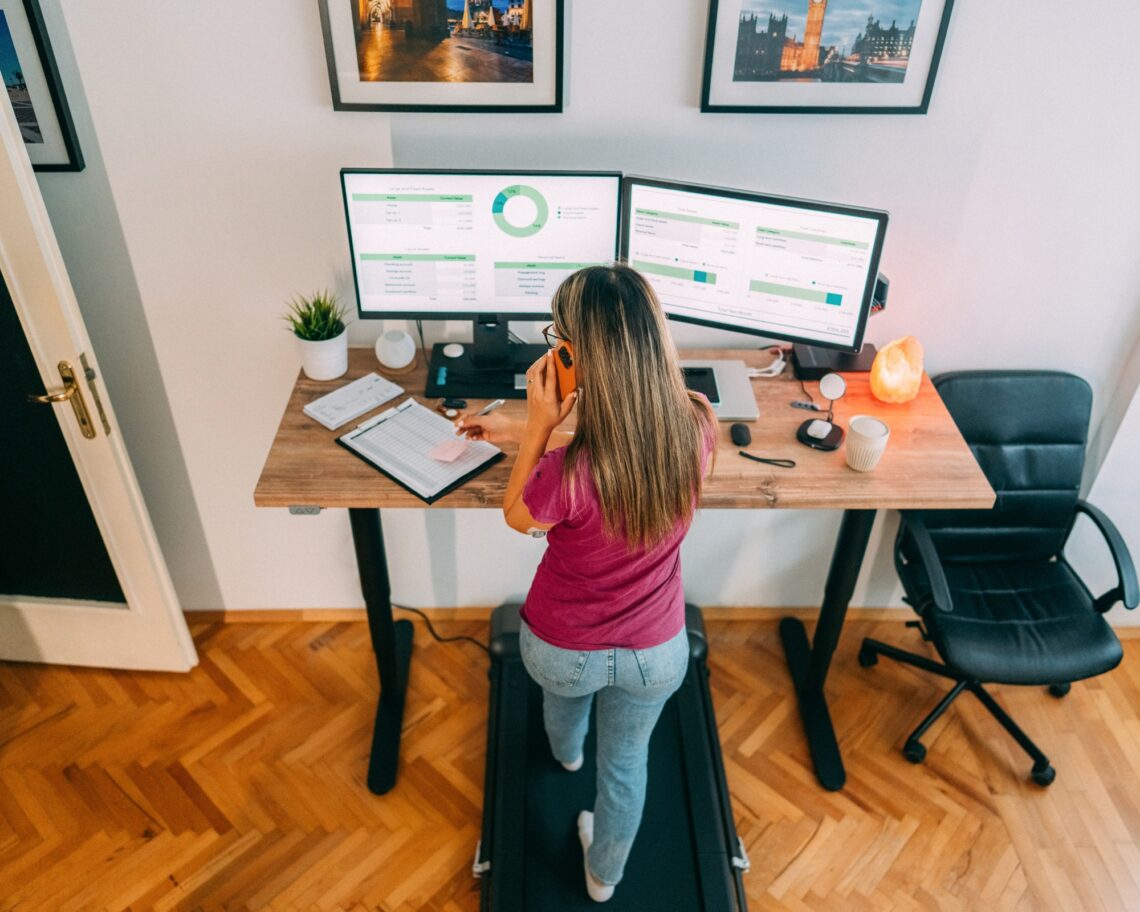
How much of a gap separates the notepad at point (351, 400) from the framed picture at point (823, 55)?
3.30ft

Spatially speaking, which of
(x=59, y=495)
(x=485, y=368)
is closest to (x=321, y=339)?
(x=485, y=368)

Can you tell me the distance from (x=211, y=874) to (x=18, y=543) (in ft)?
3.53

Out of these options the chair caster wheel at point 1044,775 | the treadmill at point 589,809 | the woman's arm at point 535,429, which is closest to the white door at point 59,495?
the treadmill at point 589,809

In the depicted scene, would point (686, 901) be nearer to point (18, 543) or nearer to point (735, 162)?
point (735, 162)

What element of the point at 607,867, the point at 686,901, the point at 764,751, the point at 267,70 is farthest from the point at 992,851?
the point at 267,70

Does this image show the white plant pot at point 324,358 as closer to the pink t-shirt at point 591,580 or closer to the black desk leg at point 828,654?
the pink t-shirt at point 591,580

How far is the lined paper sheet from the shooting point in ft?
6.47

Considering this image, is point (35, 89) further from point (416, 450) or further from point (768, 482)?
point (768, 482)

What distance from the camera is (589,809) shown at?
2.36m

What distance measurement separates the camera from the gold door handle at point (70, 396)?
85.4 inches

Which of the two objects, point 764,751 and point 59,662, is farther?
point 59,662

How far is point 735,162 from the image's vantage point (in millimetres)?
2229

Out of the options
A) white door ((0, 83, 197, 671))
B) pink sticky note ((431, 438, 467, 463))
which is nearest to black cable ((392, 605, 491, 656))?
white door ((0, 83, 197, 671))

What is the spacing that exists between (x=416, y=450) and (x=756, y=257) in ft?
2.97
